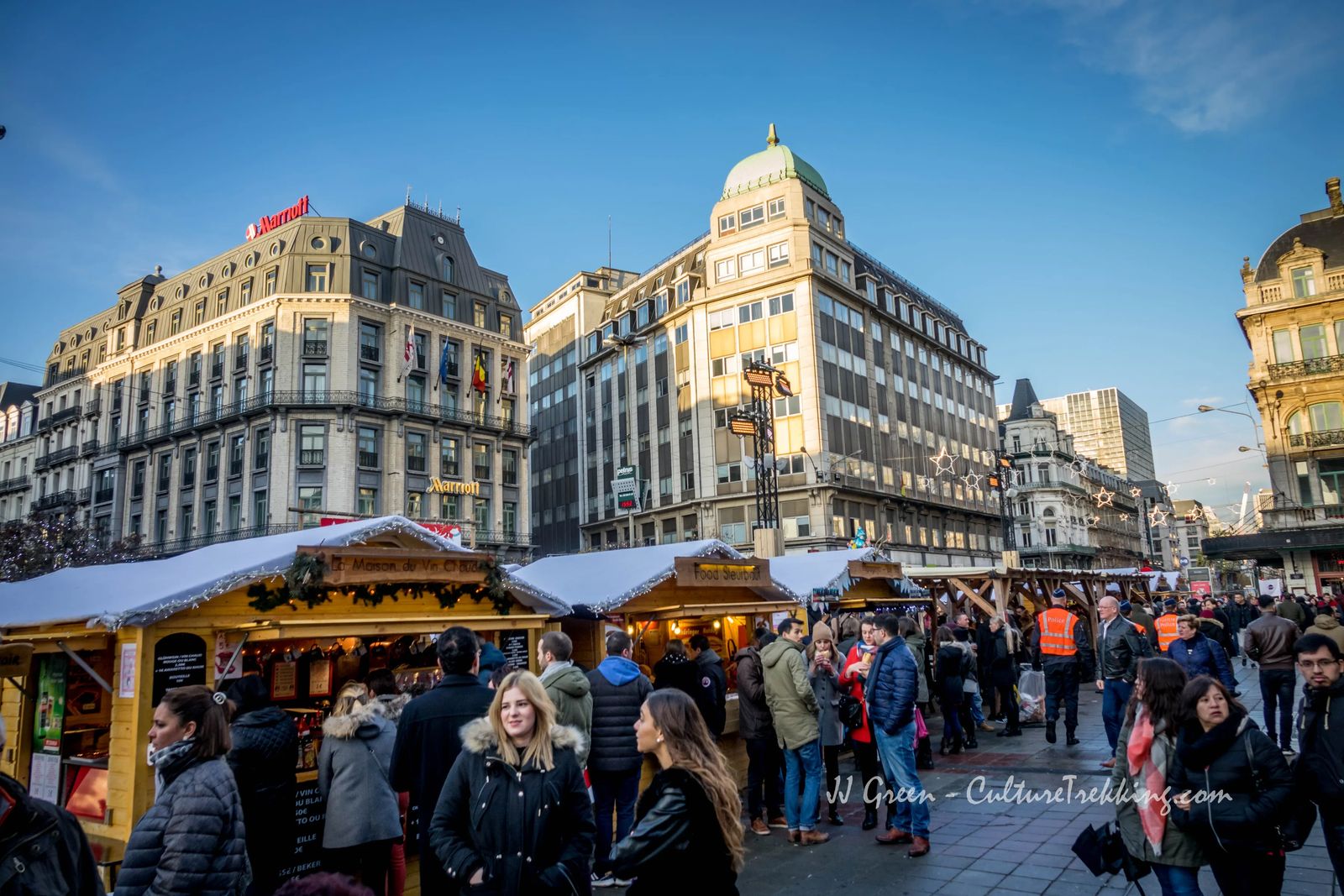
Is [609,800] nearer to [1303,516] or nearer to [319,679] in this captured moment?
[319,679]

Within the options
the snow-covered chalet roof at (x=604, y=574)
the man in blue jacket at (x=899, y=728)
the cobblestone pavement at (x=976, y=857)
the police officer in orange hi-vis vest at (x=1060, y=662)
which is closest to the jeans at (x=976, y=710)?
the police officer in orange hi-vis vest at (x=1060, y=662)

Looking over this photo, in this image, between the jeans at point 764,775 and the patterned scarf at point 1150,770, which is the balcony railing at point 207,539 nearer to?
the jeans at point 764,775

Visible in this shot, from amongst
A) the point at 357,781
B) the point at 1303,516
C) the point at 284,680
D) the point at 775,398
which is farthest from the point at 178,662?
the point at 1303,516

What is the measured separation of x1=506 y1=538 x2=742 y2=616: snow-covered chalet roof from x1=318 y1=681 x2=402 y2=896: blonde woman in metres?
4.08

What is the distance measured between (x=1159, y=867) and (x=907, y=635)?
20.1ft

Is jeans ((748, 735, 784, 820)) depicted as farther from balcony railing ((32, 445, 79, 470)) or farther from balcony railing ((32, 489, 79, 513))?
balcony railing ((32, 445, 79, 470))

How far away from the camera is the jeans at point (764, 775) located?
889cm

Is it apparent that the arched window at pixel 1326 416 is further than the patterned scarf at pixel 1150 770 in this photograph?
Yes

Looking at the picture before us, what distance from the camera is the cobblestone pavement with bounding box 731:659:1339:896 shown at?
637 cm

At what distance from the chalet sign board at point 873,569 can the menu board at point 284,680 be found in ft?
35.2

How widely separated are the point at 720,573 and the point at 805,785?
4869mm

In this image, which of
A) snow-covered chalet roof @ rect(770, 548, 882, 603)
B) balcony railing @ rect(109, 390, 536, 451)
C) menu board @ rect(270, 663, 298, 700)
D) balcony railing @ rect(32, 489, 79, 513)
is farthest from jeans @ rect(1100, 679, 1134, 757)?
balcony railing @ rect(32, 489, 79, 513)

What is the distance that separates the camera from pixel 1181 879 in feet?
15.1

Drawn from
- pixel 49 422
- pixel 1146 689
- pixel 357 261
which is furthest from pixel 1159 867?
pixel 49 422
